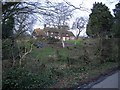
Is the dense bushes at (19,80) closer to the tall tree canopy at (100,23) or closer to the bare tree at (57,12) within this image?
the bare tree at (57,12)

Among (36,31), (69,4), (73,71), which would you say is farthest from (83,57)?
(69,4)

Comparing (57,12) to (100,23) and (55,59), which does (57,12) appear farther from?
(100,23)

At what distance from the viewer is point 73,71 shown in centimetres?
1587

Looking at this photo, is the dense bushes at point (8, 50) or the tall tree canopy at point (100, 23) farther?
the tall tree canopy at point (100, 23)

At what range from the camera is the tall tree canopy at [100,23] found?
22391 millimetres

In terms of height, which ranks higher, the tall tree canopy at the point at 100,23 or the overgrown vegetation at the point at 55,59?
the tall tree canopy at the point at 100,23

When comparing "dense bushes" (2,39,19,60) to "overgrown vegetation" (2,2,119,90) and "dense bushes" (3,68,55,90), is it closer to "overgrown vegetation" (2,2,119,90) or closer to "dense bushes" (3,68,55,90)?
"overgrown vegetation" (2,2,119,90)

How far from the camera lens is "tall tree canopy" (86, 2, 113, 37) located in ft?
73.5

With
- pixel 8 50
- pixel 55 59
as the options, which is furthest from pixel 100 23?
pixel 8 50

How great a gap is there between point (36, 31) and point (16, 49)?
9.56ft

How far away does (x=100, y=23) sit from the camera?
82.1ft

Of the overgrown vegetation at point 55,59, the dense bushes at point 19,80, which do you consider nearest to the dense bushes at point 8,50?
the overgrown vegetation at point 55,59

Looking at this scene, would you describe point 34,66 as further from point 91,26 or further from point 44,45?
point 91,26

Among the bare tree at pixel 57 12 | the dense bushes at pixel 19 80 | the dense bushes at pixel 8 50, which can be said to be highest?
the bare tree at pixel 57 12
